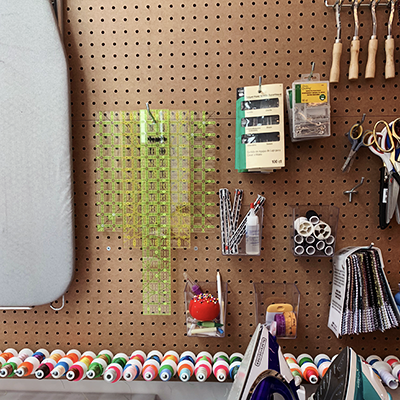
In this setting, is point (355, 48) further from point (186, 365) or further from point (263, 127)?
point (186, 365)

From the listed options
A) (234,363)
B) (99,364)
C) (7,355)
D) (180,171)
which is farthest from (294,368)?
(7,355)

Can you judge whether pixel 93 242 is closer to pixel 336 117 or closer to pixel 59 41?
pixel 59 41

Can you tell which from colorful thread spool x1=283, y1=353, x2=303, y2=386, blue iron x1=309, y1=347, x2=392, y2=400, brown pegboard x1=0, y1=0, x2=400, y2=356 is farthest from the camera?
brown pegboard x1=0, y1=0, x2=400, y2=356

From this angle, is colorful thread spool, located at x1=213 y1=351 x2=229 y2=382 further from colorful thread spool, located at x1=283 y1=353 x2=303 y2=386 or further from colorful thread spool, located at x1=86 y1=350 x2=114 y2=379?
colorful thread spool, located at x1=86 y1=350 x2=114 y2=379

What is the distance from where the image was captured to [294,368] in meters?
1.00

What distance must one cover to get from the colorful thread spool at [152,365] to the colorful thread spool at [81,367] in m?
0.22

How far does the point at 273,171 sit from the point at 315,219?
24cm

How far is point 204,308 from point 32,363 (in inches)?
28.0

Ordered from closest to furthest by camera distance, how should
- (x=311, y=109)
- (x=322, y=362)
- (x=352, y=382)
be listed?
(x=352, y=382), (x=311, y=109), (x=322, y=362)

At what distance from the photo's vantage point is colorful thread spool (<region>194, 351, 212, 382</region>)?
958 millimetres

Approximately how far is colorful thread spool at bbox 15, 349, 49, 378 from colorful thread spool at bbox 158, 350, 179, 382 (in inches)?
19.3

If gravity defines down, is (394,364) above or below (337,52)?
below

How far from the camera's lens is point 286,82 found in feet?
3.43

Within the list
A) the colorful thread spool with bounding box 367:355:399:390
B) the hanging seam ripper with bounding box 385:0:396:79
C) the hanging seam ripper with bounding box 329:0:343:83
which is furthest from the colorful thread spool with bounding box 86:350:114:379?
the hanging seam ripper with bounding box 385:0:396:79
